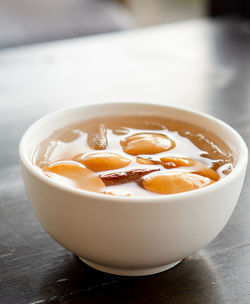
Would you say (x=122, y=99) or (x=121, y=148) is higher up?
(x=121, y=148)

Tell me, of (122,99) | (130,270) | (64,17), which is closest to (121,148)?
(130,270)

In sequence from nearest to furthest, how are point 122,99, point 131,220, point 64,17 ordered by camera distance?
point 131,220 < point 122,99 < point 64,17

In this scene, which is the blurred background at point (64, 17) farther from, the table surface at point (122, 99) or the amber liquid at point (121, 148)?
the amber liquid at point (121, 148)

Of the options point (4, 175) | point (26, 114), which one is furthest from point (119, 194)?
point (26, 114)

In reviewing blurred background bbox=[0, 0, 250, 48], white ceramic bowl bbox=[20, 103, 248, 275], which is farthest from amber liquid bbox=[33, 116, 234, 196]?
blurred background bbox=[0, 0, 250, 48]

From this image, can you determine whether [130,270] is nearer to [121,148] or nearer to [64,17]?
[121,148]

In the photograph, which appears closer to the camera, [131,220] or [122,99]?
[131,220]

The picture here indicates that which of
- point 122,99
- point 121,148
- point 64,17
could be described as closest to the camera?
point 121,148

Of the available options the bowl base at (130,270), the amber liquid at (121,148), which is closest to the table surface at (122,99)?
the bowl base at (130,270)
